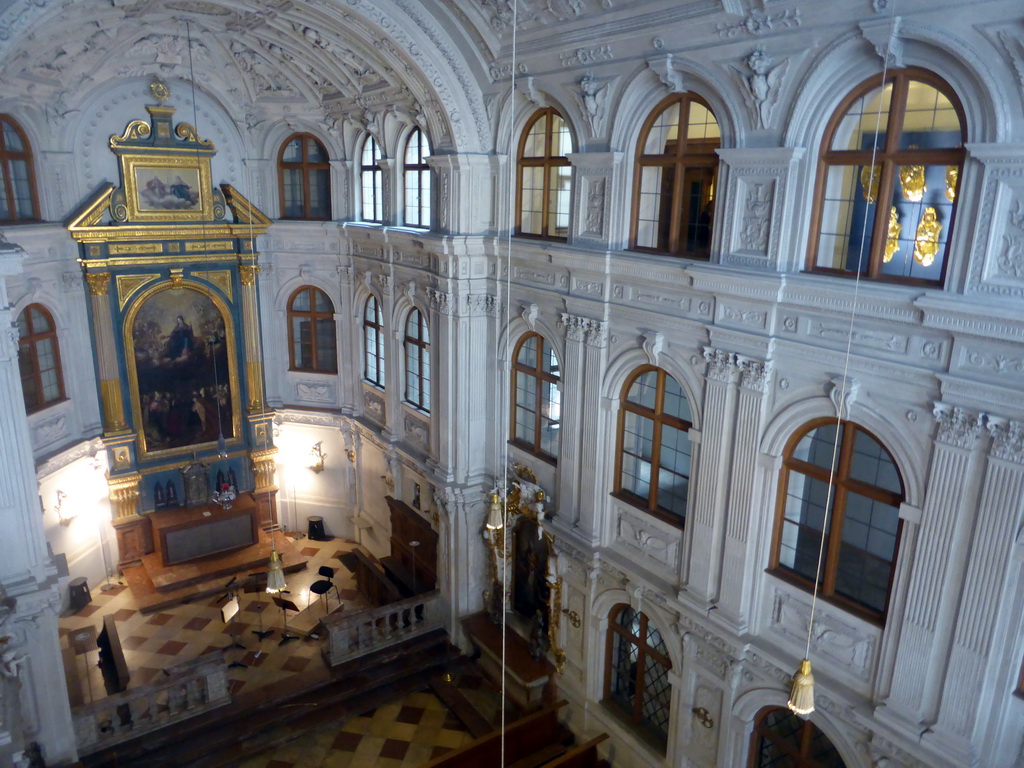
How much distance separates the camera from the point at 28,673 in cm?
1008

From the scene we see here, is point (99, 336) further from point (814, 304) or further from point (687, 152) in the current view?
point (814, 304)

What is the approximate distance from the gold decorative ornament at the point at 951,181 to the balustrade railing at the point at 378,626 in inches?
412

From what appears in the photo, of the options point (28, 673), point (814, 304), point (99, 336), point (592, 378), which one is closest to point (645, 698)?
point (592, 378)

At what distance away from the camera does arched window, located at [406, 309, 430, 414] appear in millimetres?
14359

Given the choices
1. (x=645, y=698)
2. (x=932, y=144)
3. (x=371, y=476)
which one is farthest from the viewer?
(x=371, y=476)

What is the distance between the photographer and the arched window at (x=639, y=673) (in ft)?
34.4

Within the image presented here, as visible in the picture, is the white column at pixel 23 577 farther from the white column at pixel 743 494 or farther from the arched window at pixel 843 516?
the arched window at pixel 843 516

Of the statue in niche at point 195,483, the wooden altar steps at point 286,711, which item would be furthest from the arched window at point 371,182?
the wooden altar steps at point 286,711

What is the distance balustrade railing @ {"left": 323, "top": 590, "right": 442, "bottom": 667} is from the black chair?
1.12m

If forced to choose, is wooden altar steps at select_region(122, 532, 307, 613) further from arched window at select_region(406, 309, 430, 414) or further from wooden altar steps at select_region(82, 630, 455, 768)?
arched window at select_region(406, 309, 430, 414)

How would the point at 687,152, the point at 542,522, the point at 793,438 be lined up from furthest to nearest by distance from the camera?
the point at 542,522, the point at 687,152, the point at 793,438

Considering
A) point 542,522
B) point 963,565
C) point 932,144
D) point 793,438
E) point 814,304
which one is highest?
point 932,144

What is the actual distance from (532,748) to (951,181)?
358 inches

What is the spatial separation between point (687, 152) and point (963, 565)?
5.19 meters
